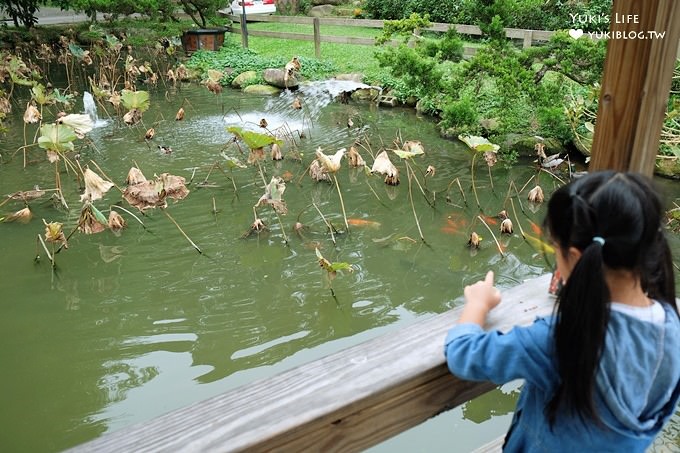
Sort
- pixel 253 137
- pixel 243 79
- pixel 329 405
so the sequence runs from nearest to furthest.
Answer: pixel 329 405 < pixel 253 137 < pixel 243 79

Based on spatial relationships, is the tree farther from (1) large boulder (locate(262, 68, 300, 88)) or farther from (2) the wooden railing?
(1) large boulder (locate(262, 68, 300, 88))

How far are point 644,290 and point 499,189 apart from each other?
4.73 meters

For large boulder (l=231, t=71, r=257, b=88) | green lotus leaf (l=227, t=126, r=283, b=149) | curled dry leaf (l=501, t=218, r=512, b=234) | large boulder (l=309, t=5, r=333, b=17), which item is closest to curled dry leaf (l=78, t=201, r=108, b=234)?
green lotus leaf (l=227, t=126, r=283, b=149)

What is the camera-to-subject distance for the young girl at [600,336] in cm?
82

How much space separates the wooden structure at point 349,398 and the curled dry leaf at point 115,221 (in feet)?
12.0

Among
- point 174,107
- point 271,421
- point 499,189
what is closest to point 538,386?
point 271,421

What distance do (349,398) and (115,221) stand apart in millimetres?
3807

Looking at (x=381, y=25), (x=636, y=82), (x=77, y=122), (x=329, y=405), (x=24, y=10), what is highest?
(x=24, y=10)

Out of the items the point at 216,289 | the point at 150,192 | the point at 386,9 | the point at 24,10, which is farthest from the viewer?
the point at 386,9

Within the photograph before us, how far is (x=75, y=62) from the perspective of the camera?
11727 mm

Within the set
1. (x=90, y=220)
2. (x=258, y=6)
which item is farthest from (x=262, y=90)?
(x=258, y=6)

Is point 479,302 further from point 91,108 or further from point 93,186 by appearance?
point 91,108

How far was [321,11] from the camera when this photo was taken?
17.9 m

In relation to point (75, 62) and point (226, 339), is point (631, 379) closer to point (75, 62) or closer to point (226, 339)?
point (226, 339)
